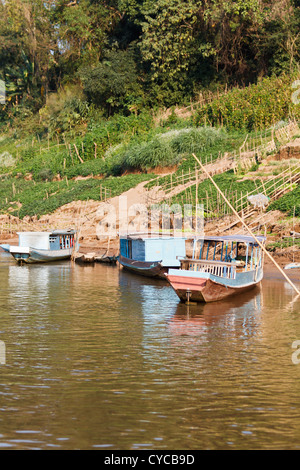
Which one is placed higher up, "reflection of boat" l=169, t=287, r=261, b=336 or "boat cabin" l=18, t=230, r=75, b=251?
"boat cabin" l=18, t=230, r=75, b=251

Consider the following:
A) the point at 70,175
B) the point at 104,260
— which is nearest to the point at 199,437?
the point at 104,260

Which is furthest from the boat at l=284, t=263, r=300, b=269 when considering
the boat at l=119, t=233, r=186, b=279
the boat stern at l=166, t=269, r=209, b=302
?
Answer: the boat stern at l=166, t=269, r=209, b=302

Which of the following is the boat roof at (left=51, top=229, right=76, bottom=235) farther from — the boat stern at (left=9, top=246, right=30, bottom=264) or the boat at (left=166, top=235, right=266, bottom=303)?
the boat at (left=166, top=235, right=266, bottom=303)

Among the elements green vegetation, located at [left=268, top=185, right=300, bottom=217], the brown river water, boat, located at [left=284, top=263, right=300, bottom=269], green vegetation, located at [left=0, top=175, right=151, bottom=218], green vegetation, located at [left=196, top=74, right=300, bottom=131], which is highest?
green vegetation, located at [left=196, top=74, right=300, bottom=131]

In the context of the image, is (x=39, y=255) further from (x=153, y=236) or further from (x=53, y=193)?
(x=53, y=193)

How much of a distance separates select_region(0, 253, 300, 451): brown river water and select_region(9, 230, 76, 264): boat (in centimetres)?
1068

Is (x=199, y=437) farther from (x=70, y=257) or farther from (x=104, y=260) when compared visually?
(x=70, y=257)

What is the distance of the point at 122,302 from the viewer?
2123 centimetres

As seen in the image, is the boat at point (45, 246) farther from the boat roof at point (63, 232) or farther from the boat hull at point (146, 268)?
the boat hull at point (146, 268)

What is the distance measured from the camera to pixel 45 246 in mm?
33781

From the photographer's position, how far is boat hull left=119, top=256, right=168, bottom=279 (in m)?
26.3

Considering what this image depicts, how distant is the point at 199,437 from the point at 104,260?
23307mm

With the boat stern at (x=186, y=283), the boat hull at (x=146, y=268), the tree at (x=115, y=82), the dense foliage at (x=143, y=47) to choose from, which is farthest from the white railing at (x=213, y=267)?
the tree at (x=115, y=82)

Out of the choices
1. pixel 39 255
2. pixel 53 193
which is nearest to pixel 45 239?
pixel 39 255
